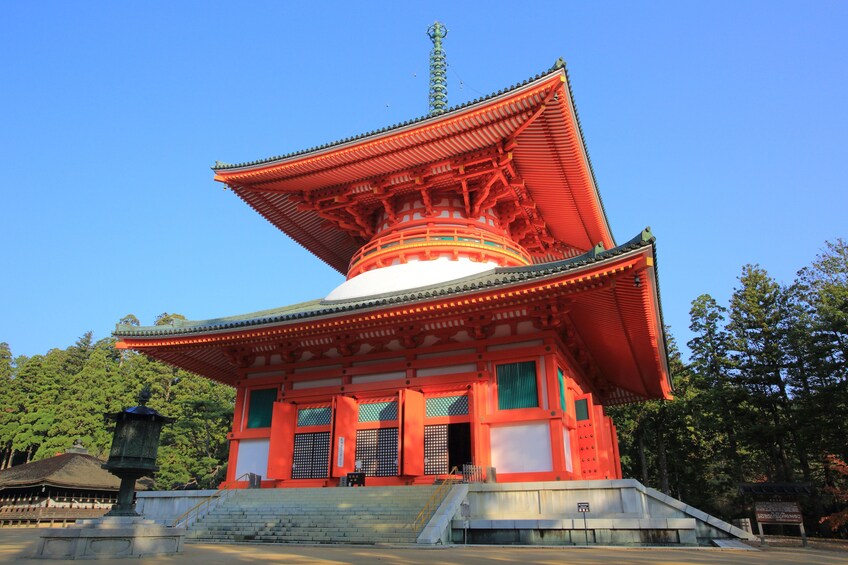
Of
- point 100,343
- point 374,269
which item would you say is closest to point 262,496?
point 374,269

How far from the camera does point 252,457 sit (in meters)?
17.1

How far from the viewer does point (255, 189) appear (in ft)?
67.4

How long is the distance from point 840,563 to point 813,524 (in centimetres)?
2504

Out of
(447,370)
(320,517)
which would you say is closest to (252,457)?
(320,517)

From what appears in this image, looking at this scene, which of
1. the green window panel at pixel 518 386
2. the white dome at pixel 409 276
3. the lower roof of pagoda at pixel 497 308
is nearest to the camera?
the lower roof of pagoda at pixel 497 308

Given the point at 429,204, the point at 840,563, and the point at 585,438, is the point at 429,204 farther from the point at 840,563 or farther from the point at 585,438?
the point at 840,563

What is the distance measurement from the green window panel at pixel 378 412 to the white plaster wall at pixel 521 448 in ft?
9.64

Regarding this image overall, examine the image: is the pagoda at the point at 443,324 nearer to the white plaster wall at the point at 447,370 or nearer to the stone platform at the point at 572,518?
the white plaster wall at the point at 447,370

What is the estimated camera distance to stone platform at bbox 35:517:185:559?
8.37m

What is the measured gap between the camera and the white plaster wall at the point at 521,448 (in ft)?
44.7

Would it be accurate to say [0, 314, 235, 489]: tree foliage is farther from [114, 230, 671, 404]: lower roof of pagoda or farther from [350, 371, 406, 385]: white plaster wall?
[350, 371, 406, 385]: white plaster wall

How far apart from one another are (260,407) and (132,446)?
23.8 feet

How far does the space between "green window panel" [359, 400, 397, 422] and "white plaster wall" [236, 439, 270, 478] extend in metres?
3.40

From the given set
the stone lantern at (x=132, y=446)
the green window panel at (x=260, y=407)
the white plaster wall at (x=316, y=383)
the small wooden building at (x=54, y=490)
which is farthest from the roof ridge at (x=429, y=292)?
the small wooden building at (x=54, y=490)
